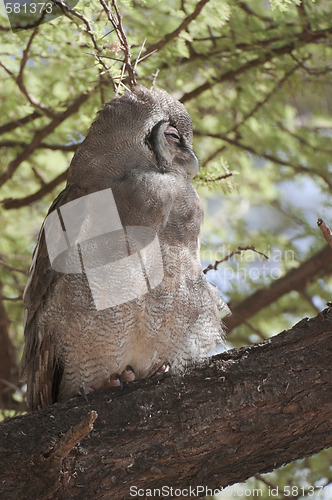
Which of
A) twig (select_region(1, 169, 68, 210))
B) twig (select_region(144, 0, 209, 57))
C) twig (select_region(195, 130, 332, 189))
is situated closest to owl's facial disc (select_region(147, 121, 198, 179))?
twig (select_region(144, 0, 209, 57))

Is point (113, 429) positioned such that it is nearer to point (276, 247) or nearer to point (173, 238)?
point (173, 238)

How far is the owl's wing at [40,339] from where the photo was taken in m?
3.18

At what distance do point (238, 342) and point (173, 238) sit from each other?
1.88 metres

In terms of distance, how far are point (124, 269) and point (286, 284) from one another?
180 cm

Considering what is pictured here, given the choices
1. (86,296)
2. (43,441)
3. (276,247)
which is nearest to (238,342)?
(276,247)

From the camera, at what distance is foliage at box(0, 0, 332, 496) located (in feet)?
11.7

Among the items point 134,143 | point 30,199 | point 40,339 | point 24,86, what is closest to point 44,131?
point 24,86

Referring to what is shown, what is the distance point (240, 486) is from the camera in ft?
14.8

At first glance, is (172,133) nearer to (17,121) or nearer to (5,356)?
(17,121)

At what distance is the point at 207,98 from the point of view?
4598mm

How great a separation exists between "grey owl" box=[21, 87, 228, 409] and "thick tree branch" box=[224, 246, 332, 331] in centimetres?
114

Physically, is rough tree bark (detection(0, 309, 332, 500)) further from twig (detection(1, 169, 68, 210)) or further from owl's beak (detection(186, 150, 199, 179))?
twig (detection(1, 169, 68, 210))

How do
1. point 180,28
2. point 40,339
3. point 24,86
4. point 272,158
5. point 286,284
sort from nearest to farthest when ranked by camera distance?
point 40,339 → point 180,28 → point 24,86 → point 286,284 → point 272,158

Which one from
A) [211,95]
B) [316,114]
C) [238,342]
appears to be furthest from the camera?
[316,114]
